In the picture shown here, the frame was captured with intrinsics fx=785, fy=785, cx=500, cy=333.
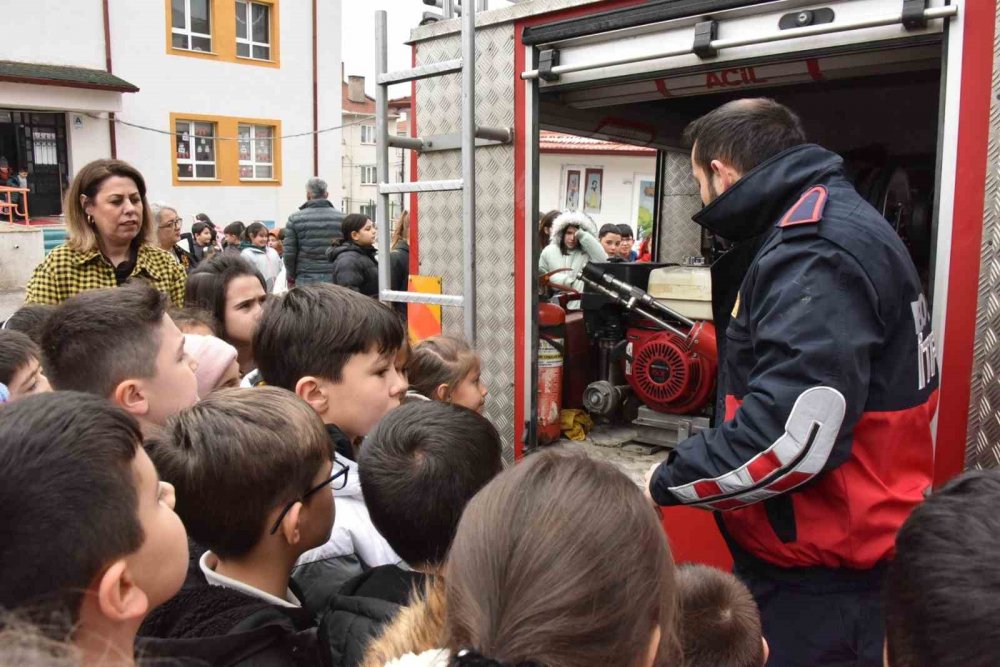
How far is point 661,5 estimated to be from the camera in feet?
10.3

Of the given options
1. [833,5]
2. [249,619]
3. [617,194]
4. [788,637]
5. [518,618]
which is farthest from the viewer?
[617,194]

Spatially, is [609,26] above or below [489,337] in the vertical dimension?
above

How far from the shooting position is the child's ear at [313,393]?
2232 millimetres

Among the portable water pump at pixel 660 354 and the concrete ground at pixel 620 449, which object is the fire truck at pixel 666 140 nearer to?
the portable water pump at pixel 660 354

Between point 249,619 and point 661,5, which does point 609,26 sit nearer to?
point 661,5

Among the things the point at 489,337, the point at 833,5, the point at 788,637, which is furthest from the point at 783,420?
the point at 489,337

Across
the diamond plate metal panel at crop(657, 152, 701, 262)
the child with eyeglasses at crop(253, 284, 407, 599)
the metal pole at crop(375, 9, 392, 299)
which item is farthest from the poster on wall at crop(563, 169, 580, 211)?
A: the child with eyeglasses at crop(253, 284, 407, 599)

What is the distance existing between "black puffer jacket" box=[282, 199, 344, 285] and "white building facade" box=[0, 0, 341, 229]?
13.1 meters

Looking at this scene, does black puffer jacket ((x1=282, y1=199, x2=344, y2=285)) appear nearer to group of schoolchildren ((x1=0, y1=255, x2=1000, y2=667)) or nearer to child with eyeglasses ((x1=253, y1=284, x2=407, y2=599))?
group of schoolchildren ((x1=0, y1=255, x2=1000, y2=667))

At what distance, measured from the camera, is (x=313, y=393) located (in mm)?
2250

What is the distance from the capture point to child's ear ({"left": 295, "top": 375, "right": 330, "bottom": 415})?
2232 millimetres

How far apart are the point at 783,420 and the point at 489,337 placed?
7.58 feet

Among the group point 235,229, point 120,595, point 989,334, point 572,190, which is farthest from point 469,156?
point 572,190

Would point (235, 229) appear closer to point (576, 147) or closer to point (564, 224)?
point (564, 224)
